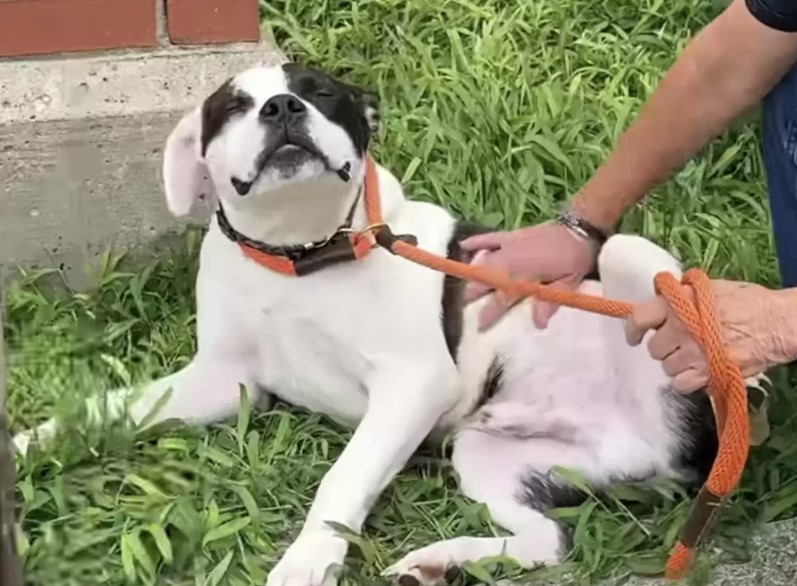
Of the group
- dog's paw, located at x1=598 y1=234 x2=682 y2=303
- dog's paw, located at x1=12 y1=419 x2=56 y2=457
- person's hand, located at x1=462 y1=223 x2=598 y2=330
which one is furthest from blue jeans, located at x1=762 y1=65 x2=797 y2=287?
dog's paw, located at x1=12 y1=419 x2=56 y2=457

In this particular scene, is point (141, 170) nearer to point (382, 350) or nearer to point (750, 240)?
point (382, 350)

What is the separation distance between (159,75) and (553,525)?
3.72 feet

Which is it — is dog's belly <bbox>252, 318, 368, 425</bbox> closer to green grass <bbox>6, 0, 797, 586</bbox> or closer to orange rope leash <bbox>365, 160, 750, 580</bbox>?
green grass <bbox>6, 0, 797, 586</bbox>

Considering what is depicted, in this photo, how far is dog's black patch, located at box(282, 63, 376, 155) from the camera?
197 centimetres

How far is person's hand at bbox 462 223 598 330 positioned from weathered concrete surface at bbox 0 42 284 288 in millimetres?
597

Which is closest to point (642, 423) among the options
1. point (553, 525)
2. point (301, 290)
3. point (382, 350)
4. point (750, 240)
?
point (553, 525)

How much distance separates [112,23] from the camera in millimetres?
2570

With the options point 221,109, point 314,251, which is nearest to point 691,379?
point 314,251

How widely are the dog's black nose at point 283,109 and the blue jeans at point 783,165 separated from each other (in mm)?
656

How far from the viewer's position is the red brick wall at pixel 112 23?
2.54m

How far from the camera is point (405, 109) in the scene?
2.88 meters

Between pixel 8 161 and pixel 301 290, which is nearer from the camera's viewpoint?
pixel 301 290

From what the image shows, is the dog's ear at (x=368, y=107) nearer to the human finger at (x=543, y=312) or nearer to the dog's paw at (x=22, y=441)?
the human finger at (x=543, y=312)

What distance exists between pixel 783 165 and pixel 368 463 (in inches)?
28.3
